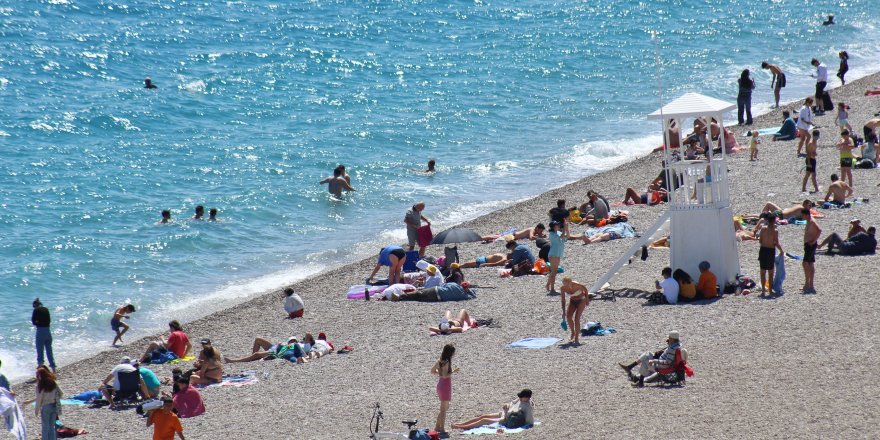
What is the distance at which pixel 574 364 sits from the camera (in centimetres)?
1270

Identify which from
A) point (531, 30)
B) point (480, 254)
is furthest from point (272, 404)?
point (531, 30)

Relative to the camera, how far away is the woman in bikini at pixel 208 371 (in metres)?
13.5

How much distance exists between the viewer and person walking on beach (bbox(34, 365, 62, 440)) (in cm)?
1121

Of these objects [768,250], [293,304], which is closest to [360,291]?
[293,304]

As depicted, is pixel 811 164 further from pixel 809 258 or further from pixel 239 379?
pixel 239 379

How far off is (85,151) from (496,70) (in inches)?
672

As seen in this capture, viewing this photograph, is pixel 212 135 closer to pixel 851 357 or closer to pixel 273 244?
pixel 273 244

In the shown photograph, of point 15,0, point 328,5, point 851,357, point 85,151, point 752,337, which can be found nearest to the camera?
point 851,357

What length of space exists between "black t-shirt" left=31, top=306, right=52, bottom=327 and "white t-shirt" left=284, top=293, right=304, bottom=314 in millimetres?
3375

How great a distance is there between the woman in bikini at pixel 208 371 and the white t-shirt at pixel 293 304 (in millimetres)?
3149

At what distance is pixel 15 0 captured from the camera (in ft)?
162

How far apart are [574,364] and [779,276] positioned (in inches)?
135

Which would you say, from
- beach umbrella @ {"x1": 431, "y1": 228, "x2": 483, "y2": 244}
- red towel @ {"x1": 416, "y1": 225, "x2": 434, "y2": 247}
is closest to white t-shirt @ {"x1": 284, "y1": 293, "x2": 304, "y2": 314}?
beach umbrella @ {"x1": 431, "y1": 228, "x2": 483, "y2": 244}

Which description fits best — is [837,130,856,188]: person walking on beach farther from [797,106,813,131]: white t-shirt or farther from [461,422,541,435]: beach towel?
Result: [461,422,541,435]: beach towel
